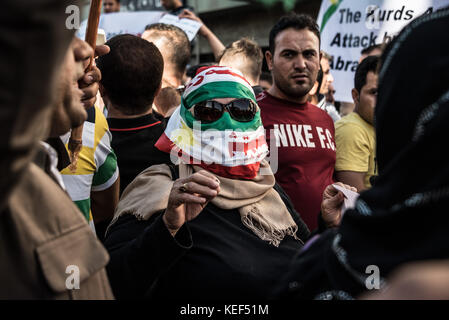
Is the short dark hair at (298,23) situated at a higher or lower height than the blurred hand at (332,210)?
higher

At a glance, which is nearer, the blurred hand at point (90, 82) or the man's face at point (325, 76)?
the blurred hand at point (90, 82)

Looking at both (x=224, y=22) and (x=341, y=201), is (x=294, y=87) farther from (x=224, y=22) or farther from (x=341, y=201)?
(x=224, y=22)

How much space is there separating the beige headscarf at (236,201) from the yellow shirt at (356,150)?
1482mm

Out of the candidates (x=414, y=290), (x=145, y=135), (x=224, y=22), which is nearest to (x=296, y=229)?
(x=145, y=135)

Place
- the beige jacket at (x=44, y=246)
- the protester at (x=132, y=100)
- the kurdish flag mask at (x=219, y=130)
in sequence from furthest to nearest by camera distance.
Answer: the protester at (x=132, y=100) < the kurdish flag mask at (x=219, y=130) < the beige jacket at (x=44, y=246)

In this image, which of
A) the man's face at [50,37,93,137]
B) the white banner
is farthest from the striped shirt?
the white banner

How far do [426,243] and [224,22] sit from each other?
11.1 metres

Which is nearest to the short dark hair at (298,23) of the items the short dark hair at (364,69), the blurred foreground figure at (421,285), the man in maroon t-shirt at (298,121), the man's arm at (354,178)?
the man in maroon t-shirt at (298,121)

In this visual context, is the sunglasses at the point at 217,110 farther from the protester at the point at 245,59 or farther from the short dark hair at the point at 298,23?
the protester at the point at 245,59

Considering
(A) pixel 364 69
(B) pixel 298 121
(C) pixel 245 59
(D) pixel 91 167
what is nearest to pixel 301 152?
(B) pixel 298 121

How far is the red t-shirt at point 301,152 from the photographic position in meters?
3.29

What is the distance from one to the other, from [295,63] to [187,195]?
2244 mm

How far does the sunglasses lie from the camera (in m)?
2.30

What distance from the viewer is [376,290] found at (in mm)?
917
